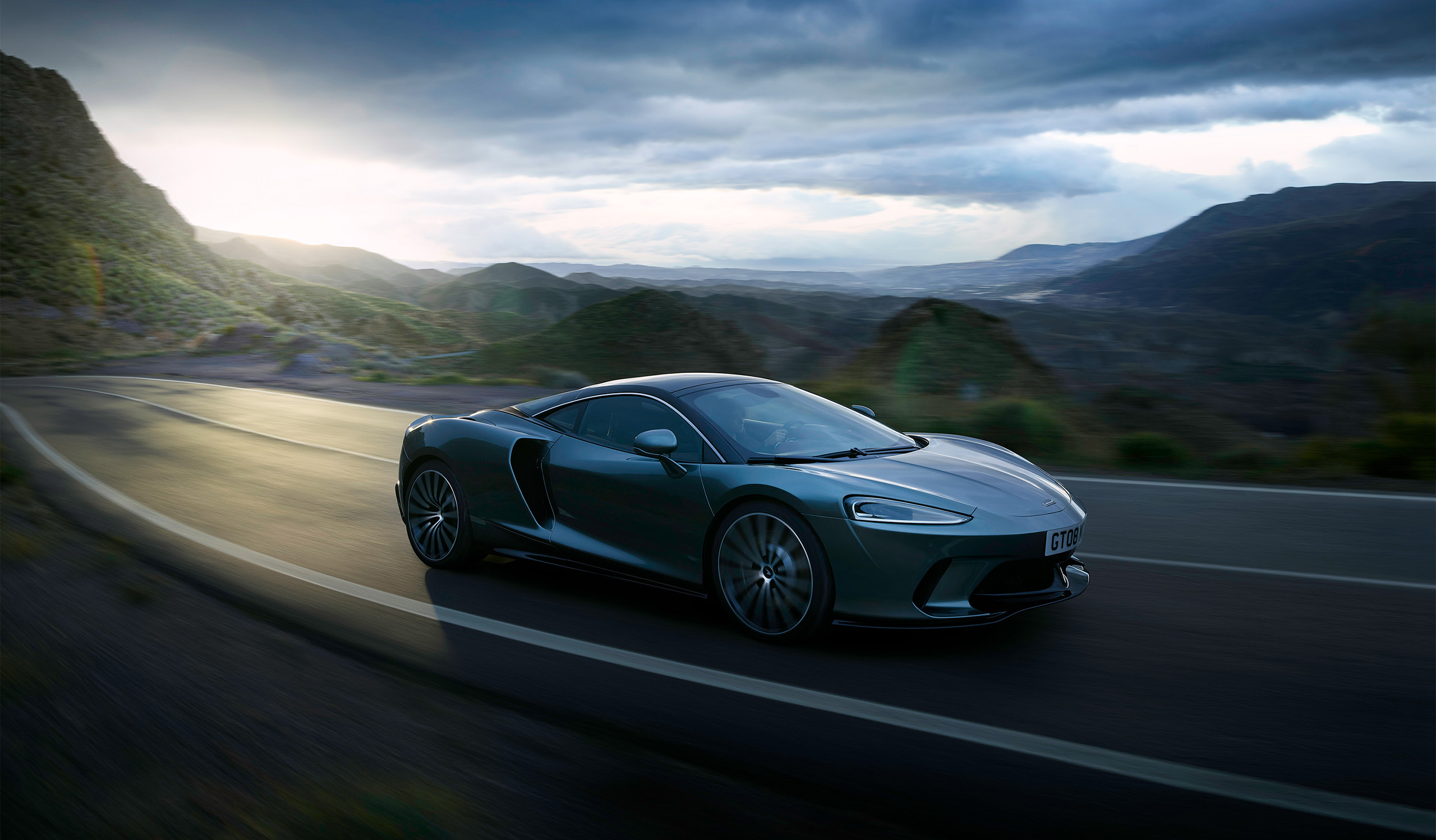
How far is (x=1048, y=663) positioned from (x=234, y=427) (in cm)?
1226

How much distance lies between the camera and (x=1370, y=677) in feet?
13.1

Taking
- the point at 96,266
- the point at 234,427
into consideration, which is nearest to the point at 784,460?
the point at 234,427

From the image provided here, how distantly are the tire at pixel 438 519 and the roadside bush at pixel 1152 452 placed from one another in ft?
25.9

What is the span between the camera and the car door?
4.68m

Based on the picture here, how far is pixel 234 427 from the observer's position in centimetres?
1321

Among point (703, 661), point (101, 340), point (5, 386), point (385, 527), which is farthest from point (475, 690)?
point (101, 340)

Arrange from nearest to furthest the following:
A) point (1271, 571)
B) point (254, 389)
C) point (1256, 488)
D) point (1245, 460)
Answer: point (1271, 571) → point (1256, 488) → point (1245, 460) → point (254, 389)

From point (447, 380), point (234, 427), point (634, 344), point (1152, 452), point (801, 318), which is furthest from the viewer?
point (801, 318)

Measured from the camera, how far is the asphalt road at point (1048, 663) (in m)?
3.09

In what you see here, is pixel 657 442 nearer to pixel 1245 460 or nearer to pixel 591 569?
pixel 591 569

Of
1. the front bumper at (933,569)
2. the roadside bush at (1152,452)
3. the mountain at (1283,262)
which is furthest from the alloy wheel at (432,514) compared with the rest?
the mountain at (1283,262)

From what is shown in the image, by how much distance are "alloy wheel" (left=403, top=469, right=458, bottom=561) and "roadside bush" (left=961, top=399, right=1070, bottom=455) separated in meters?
7.22

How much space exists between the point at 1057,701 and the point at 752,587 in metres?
1.43

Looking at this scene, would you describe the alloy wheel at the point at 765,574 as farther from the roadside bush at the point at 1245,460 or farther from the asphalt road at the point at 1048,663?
the roadside bush at the point at 1245,460
